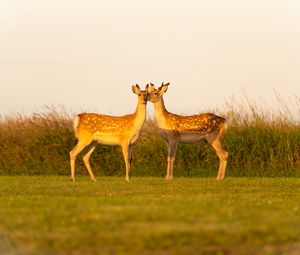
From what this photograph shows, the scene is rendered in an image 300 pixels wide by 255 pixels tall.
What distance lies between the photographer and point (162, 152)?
24375 millimetres

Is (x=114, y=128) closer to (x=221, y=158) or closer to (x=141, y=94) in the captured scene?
(x=141, y=94)

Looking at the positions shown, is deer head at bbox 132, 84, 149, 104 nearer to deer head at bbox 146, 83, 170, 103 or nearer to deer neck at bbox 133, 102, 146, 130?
deer neck at bbox 133, 102, 146, 130

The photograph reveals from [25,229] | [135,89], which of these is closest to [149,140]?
[135,89]

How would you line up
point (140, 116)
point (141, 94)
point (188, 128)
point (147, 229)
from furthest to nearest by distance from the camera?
point (188, 128) < point (141, 94) < point (140, 116) < point (147, 229)

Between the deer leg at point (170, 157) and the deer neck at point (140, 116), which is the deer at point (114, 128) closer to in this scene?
the deer neck at point (140, 116)

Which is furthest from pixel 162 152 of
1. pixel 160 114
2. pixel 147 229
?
pixel 147 229

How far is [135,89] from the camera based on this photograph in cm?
2153

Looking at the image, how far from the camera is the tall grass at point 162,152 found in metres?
23.7

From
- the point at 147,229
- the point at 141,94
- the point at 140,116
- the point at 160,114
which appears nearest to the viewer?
the point at 147,229

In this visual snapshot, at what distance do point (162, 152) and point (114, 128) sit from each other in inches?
150

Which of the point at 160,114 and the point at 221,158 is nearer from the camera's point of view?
the point at 221,158

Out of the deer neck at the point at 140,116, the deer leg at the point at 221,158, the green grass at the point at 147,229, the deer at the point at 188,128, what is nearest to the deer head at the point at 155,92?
the deer at the point at 188,128

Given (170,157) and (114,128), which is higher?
(114,128)

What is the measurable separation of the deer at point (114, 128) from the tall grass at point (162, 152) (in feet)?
9.38
